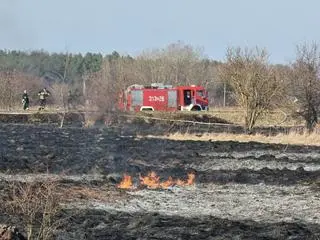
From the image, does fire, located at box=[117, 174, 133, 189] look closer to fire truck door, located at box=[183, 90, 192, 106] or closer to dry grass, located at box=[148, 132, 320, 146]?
dry grass, located at box=[148, 132, 320, 146]

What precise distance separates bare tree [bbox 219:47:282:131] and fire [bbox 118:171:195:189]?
18.7 metres

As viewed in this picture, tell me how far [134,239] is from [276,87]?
93.6 ft

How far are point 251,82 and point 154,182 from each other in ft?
67.7

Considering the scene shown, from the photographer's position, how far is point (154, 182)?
1825cm

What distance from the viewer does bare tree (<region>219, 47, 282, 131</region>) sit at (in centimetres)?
3794

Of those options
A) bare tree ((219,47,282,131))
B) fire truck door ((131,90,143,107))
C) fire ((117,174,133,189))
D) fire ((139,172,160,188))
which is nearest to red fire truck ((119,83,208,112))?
fire truck door ((131,90,143,107))

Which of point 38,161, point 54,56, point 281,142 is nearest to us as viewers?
point 38,161

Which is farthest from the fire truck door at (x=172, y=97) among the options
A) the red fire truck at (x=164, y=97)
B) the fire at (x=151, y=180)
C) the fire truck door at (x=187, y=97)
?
the fire at (x=151, y=180)

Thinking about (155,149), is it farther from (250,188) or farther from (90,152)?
(250,188)

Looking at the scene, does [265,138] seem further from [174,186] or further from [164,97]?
[164,97]

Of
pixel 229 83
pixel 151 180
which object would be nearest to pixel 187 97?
pixel 229 83

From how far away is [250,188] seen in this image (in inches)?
700

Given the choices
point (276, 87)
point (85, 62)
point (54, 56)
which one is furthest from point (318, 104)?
point (85, 62)

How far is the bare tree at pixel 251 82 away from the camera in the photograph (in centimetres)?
3794
